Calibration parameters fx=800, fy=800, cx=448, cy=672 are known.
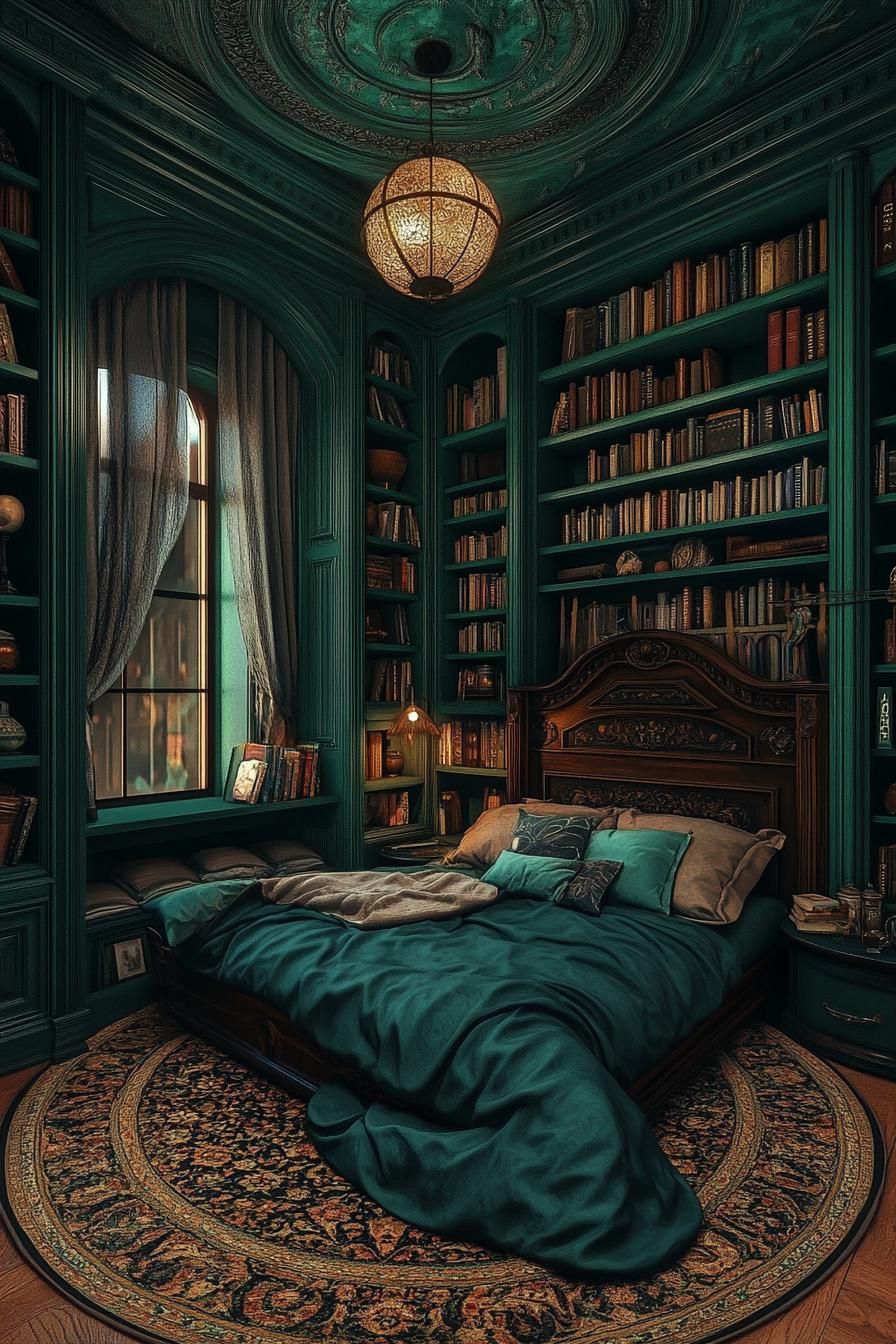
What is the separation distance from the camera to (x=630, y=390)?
418 centimetres

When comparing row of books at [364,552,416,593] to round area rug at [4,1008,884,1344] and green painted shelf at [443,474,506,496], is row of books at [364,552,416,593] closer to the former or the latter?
green painted shelf at [443,474,506,496]

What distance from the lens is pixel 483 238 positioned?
2.89 m

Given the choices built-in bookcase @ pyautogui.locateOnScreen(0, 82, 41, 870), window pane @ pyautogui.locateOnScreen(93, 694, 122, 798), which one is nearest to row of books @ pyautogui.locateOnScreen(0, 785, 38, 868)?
built-in bookcase @ pyautogui.locateOnScreen(0, 82, 41, 870)

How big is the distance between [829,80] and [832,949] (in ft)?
11.3

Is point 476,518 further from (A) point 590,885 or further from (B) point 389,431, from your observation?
(A) point 590,885

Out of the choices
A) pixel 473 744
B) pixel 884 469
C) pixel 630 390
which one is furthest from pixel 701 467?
pixel 473 744

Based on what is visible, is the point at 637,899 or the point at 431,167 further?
the point at 637,899

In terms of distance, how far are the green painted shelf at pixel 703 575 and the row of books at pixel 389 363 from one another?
1566mm

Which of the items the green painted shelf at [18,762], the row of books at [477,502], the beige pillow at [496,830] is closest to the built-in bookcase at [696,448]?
the row of books at [477,502]

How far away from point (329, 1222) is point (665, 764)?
2.51 m

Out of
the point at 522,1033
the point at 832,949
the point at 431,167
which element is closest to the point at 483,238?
the point at 431,167

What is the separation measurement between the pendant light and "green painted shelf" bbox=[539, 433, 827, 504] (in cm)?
148

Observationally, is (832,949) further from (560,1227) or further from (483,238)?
(483,238)

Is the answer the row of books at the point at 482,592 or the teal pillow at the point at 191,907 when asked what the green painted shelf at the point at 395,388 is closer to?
the row of books at the point at 482,592
